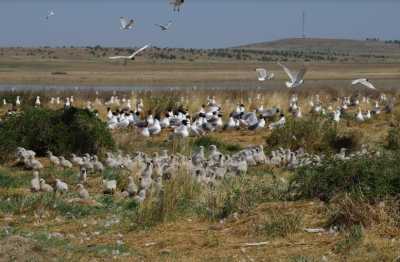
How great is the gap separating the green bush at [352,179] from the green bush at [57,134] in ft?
25.1

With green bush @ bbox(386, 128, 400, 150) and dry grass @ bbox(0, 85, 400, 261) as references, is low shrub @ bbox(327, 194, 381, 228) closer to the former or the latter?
dry grass @ bbox(0, 85, 400, 261)

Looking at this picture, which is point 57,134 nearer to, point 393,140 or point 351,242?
point 393,140

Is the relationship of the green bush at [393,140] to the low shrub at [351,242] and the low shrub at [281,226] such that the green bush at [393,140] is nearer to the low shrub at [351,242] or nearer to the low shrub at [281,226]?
the low shrub at [281,226]

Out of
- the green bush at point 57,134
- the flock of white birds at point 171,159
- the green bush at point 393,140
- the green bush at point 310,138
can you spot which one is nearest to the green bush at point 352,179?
the flock of white birds at point 171,159

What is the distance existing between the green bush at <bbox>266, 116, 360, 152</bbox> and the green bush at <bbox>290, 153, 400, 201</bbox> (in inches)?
334

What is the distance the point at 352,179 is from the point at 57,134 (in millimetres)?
9396

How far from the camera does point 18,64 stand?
86.4 metres

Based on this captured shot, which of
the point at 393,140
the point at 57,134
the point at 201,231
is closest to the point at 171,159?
the point at 57,134

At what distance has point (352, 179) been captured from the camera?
12.5 meters

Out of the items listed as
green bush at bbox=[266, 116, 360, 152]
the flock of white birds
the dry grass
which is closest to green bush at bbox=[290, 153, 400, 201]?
the dry grass

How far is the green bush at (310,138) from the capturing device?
2208 centimetres

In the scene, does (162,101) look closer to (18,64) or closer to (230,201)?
(230,201)

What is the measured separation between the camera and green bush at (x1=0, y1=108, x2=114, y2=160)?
1998 cm

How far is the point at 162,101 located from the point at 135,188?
1875 centimetres
